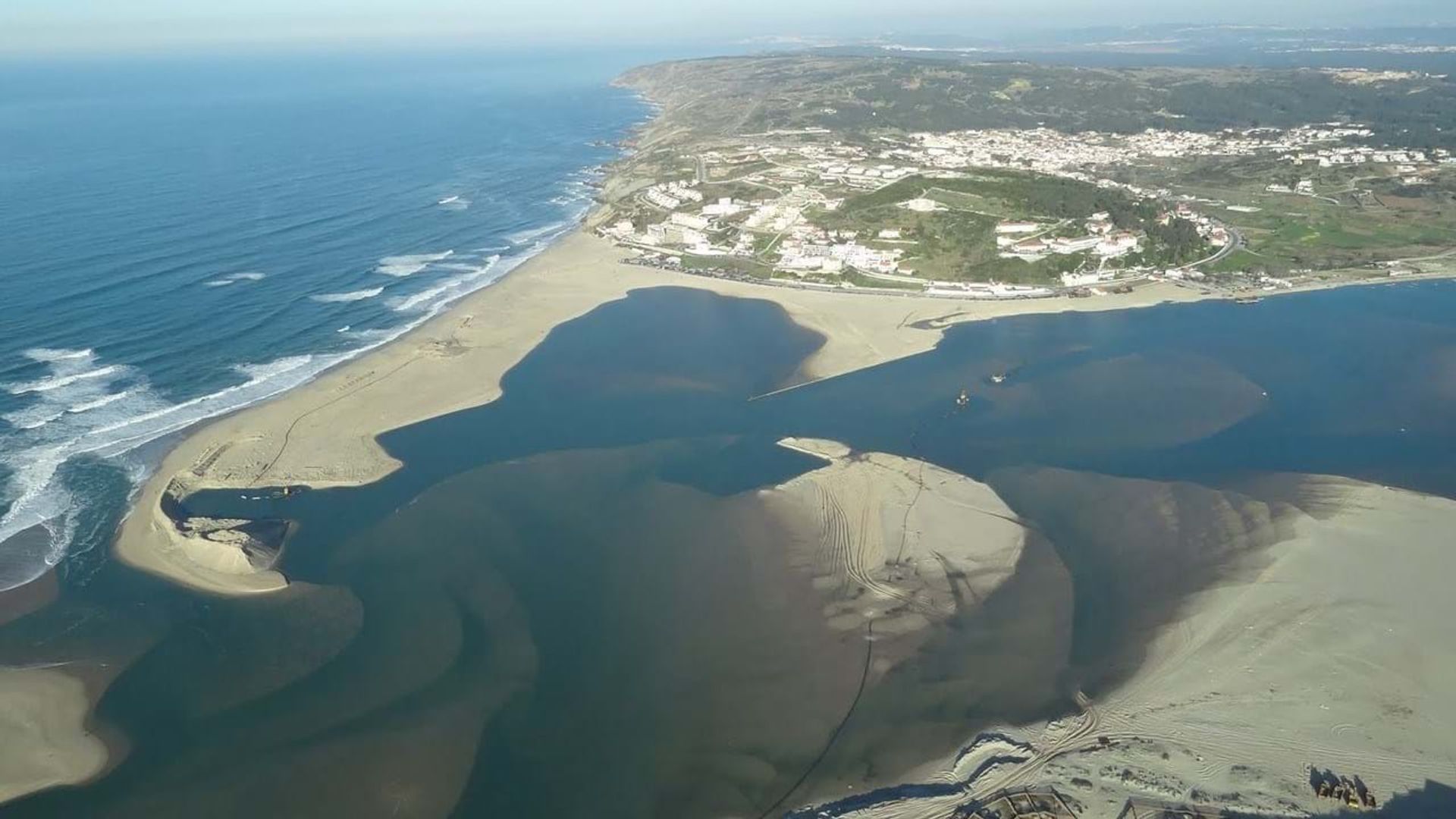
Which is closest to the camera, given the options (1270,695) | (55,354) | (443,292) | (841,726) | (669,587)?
(841,726)

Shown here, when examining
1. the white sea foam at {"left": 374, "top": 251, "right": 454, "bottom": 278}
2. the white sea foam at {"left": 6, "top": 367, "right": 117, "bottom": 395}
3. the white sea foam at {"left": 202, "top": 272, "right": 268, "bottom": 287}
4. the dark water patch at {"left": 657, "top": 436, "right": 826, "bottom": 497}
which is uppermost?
the white sea foam at {"left": 202, "top": 272, "right": 268, "bottom": 287}

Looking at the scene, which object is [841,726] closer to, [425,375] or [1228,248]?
[425,375]

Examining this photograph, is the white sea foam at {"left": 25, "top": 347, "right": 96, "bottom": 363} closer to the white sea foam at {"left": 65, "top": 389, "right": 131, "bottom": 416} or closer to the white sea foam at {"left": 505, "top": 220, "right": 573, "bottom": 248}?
the white sea foam at {"left": 65, "top": 389, "right": 131, "bottom": 416}

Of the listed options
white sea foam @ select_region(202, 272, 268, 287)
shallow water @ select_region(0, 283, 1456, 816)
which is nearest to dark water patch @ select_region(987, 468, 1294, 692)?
shallow water @ select_region(0, 283, 1456, 816)

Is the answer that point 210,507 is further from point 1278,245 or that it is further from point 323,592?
point 1278,245

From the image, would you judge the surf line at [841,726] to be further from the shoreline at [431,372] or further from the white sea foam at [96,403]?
the white sea foam at [96,403]

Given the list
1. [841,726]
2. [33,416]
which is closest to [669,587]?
[841,726]
